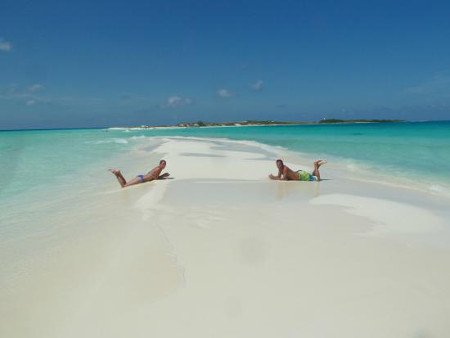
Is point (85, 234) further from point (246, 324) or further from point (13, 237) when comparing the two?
point (246, 324)

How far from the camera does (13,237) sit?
584cm

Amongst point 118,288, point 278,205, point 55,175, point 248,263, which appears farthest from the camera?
point 55,175

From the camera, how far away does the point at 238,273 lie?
417 cm

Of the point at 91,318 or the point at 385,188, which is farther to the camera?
the point at 385,188

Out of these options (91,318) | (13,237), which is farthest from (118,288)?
(13,237)

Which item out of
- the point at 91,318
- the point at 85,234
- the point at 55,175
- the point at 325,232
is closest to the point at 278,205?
the point at 325,232

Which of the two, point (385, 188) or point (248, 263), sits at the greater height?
point (248, 263)

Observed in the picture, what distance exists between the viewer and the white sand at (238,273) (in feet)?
10.8

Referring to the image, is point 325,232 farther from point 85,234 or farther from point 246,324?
point 85,234

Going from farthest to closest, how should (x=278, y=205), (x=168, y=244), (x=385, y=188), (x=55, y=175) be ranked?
(x=55, y=175)
(x=385, y=188)
(x=278, y=205)
(x=168, y=244)

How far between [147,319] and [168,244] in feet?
6.11

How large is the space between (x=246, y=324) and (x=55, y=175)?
11.7 meters

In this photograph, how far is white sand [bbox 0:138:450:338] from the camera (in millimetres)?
3277

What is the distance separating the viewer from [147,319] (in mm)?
3324
